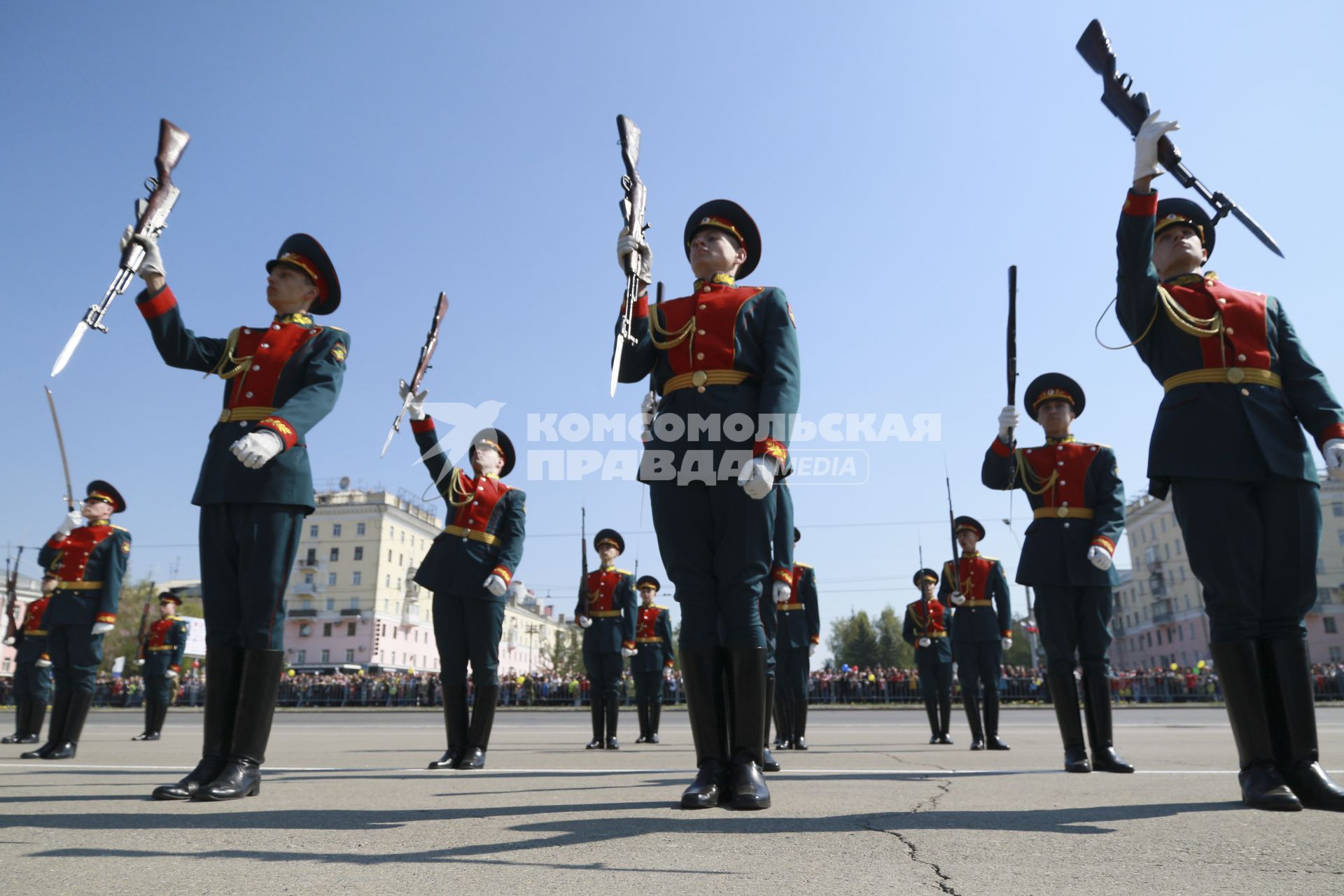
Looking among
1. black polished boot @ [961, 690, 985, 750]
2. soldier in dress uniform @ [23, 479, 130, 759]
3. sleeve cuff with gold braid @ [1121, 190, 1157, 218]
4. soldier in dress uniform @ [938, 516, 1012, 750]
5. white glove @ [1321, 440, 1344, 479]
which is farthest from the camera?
soldier in dress uniform @ [938, 516, 1012, 750]

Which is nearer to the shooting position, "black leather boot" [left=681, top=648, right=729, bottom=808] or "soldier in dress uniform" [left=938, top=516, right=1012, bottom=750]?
"black leather boot" [left=681, top=648, right=729, bottom=808]

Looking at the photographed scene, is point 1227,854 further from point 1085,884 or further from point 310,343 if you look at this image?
point 310,343

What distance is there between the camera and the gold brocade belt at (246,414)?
450cm

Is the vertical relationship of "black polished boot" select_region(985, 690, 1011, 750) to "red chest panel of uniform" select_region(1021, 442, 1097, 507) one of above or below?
below

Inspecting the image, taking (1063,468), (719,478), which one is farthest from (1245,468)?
(1063,468)

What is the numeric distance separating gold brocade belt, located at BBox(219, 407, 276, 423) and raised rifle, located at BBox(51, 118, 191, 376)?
0.67 metres

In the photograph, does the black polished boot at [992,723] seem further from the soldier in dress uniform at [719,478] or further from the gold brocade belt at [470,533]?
the soldier in dress uniform at [719,478]

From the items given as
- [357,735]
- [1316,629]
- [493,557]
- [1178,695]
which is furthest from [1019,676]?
[1316,629]

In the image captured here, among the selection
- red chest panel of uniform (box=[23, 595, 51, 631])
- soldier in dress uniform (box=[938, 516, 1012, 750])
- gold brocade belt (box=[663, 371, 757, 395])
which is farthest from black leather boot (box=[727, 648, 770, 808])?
red chest panel of uniform (box=[23, 595, 51, 631])

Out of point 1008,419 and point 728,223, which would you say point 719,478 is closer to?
point 728,223

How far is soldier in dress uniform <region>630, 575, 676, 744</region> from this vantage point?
13039 millimetres

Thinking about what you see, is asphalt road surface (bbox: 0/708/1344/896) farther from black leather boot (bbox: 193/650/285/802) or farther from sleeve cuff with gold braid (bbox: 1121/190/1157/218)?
sleeve cuff with gold braid (bbox: 1121/190/1157/218)

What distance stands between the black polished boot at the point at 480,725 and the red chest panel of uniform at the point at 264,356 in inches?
113

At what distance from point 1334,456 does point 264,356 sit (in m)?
4.73
